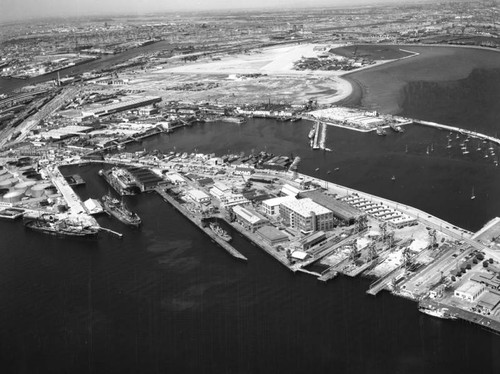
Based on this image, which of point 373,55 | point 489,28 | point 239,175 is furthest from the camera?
point 489,28

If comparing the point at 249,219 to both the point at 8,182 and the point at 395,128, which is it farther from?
the point at 395,128

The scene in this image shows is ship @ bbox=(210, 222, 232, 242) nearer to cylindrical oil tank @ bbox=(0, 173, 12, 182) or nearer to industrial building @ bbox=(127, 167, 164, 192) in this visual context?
industrial building @ bbox=(127, 167, 164, 192)

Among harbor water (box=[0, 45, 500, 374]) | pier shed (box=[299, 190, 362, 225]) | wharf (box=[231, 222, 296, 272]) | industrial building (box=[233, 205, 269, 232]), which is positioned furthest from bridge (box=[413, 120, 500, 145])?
wharf (box=[231, 222, 296, 272])

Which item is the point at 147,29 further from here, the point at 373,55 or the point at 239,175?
the point at 239,175

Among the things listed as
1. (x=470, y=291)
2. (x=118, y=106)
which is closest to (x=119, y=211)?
(x=470, y=291)

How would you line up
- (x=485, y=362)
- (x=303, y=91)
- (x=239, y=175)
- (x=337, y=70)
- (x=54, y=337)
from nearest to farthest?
(x=485, y=362) < (x=54, y=337) < (x=239, y=175) < (x=303, y=91) < (x=337, y=70)

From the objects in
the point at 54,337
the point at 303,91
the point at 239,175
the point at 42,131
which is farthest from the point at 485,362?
the point at 303,91
